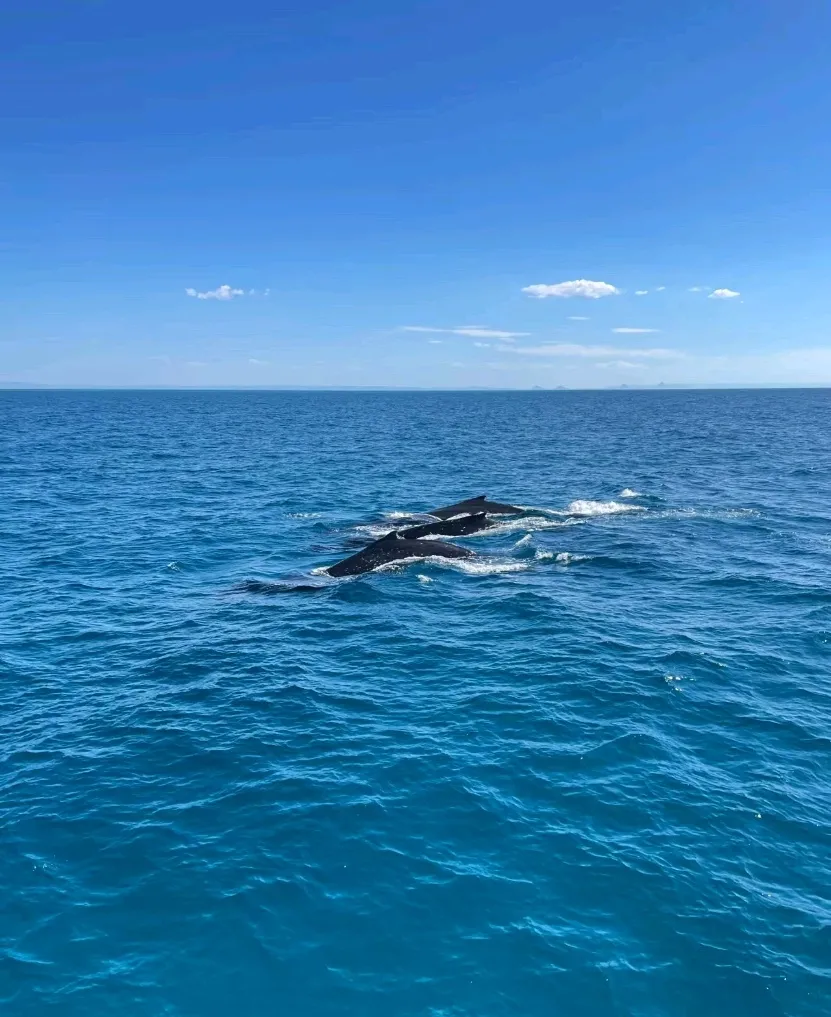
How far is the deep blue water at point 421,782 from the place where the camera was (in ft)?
45.0

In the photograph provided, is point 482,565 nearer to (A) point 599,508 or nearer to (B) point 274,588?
(B) point 274,588

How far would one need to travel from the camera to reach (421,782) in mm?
19531

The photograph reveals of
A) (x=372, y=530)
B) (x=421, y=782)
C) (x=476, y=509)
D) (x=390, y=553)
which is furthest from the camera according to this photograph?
(x=476, y=509)

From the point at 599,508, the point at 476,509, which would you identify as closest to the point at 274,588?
the point at 476,509

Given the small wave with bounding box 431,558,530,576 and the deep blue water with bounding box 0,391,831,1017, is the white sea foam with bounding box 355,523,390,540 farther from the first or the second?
the small wave with bounding box 431,558,530,576

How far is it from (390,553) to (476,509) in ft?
39.1

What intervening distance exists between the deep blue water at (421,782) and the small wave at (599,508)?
8.76 metres

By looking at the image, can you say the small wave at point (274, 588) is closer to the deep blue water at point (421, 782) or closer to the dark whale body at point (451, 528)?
the deep blue water at point (421, 782)

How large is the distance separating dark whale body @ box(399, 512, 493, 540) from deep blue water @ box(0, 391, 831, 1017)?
1.81 m

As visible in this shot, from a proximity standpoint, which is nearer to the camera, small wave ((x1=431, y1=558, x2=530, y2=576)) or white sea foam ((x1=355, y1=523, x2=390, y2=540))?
small wave ((x1=431, y1=558, x2=530, y2=576))

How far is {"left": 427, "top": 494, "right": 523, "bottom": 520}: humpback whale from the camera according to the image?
49.2 meters

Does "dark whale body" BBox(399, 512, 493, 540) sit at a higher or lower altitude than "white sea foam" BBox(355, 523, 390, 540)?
higher

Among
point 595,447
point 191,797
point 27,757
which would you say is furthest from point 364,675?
point 595,447

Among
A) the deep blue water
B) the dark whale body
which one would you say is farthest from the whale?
the dark whale body
